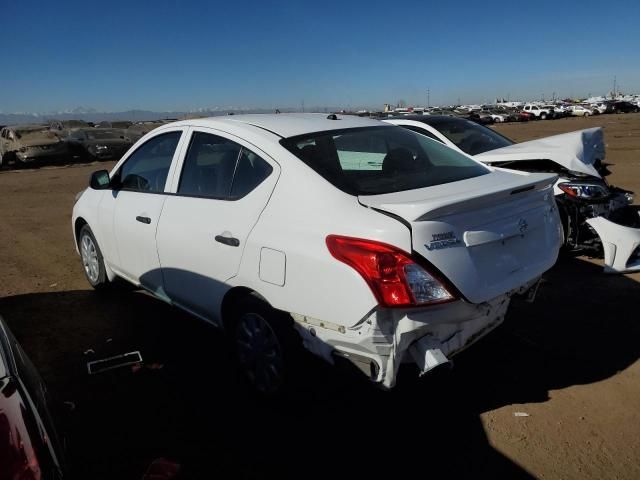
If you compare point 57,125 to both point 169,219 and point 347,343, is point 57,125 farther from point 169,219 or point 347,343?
point 347,343

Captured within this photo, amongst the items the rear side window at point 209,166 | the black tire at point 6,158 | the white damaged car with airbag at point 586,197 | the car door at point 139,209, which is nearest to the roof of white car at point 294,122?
the rear side window at point 209,166

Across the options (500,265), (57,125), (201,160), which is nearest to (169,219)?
(201,160)

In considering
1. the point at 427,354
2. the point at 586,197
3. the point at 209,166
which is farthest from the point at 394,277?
the point at 586,197

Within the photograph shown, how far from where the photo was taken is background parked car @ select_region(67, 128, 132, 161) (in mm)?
20891

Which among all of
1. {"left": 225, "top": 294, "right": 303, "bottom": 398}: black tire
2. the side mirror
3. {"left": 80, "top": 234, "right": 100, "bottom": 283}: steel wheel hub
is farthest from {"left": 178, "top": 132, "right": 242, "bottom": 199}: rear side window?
{"left": 80, "top": 234, "right": 100, "bottom": 283}: steel wheel hub

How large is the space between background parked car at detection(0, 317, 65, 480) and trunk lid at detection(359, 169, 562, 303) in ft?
5.42

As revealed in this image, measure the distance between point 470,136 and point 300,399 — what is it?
536 cm

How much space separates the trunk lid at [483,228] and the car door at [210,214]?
776 mm

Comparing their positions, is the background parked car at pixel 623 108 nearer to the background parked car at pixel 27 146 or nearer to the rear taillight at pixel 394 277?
the background parked car at pixel 27 146

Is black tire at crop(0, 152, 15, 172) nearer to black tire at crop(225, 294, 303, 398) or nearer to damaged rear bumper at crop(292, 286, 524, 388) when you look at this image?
black tire at crop(225, 294, 303, 398)

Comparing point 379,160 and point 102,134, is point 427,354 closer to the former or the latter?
point 379,160

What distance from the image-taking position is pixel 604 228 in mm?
5336

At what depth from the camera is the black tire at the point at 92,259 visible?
509 centimetres

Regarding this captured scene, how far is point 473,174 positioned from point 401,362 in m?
1.37
